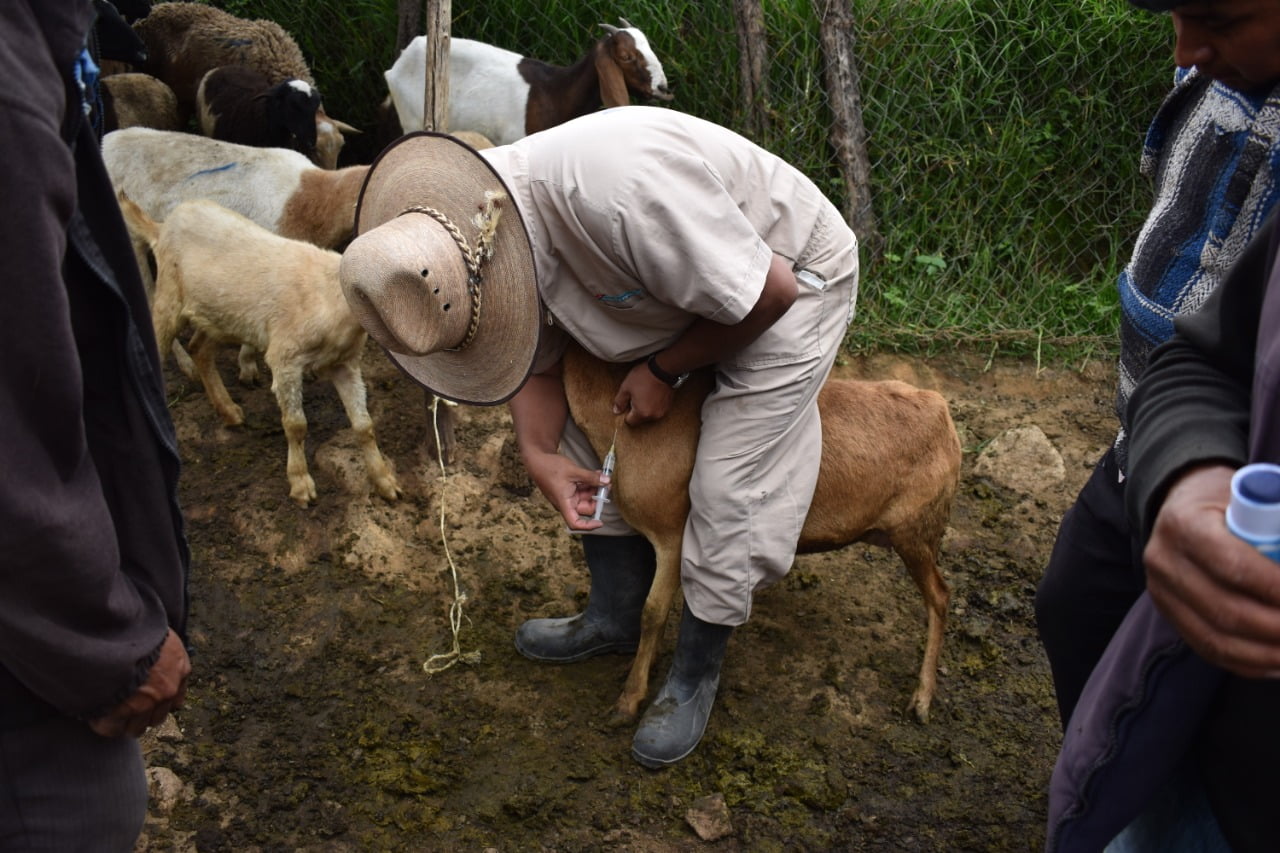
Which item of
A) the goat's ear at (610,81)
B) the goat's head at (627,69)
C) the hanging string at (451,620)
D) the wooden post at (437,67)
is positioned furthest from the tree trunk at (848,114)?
the hanging string at (451,620)

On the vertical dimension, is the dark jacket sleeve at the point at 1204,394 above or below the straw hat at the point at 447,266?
above

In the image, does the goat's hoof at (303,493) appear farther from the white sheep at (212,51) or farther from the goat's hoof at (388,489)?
the white sheep at (212,51)

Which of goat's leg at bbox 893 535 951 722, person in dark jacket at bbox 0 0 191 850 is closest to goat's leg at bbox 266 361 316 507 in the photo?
goat's leg at bbox 893 535 951 722

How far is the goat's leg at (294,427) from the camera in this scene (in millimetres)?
4312

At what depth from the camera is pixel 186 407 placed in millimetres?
4832

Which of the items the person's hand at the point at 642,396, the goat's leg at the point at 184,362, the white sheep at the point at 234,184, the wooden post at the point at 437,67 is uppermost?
the wooden post at the point at 437,67

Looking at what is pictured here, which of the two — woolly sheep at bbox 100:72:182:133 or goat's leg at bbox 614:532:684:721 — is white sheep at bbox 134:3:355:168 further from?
goat's leg at bbox 614:532:684:721

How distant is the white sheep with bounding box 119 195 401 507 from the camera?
170 inches

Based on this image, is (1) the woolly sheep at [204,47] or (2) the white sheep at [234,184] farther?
(1) the woolly sheep at [204,47]

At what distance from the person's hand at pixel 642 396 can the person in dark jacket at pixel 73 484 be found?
1.31 meters

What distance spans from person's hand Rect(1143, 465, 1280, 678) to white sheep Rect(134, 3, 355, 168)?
5.92 m

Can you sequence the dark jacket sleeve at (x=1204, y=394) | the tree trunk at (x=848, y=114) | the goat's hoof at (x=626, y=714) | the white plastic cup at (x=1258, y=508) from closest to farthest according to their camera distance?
the white plastic cup at (x=1258, y=508), the dark jacket sleeve at (x=1204, y=394), the goat's hoof at (x=626, y=714), the tree trunk at (x=848, y=114)

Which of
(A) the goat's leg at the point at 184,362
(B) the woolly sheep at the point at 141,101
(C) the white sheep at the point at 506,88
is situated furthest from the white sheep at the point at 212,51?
(A) the goat's leg at the point at 184,362

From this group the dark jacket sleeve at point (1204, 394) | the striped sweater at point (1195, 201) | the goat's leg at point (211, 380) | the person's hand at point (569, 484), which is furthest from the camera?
the goat's leg at point (211, 380)
